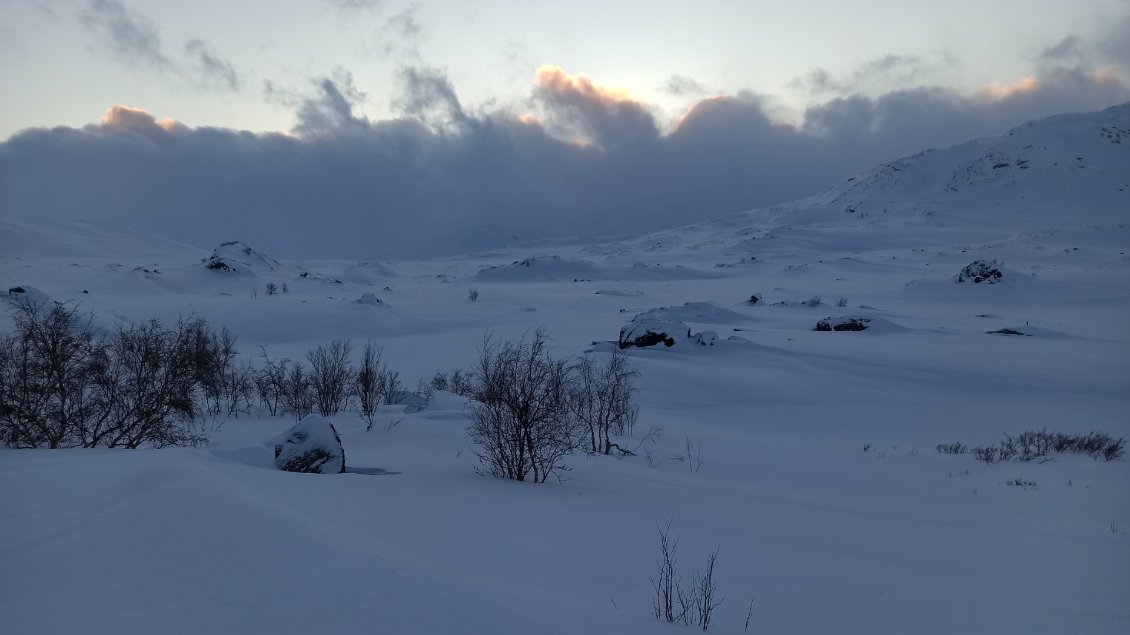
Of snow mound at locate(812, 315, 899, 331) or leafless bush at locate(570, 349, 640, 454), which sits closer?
leafless bush at locate(570, 349, 640, 454)

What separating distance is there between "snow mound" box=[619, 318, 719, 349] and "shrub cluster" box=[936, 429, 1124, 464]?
11.7 metres

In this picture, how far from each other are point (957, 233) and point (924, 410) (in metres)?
88.3

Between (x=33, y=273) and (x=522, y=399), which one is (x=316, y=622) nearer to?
(x=522, y=399)

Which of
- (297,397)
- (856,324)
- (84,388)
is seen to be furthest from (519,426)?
(856,324)

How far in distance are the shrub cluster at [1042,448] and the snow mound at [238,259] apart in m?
48.0

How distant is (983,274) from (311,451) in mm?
49626

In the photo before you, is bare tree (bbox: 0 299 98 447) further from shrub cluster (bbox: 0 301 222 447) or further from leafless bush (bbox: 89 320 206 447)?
leafless bush (bbox: 89 320 206 447)

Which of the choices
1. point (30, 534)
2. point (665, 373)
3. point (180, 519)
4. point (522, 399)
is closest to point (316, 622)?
point (180, 519)

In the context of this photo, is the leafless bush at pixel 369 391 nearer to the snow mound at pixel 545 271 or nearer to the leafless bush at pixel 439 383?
the leafless bush at pixel 439 383

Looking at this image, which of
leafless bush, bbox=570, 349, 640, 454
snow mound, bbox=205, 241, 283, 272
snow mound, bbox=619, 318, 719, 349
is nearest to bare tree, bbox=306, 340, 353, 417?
leafless bush, bbox=570, 349, 640, 454

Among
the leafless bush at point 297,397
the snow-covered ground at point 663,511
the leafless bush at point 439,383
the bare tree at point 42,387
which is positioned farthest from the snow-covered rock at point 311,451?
the leafless bush at point 439,383

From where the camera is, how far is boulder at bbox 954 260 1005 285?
45781mm

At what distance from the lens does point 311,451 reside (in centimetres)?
829

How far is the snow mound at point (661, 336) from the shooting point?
24.9 m
